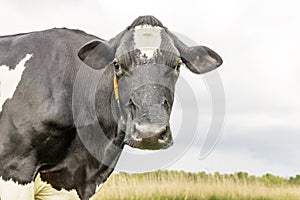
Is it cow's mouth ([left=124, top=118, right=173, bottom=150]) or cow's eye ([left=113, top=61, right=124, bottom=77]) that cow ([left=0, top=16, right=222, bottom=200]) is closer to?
cow's eye ([left=113, top=61, right=124, bottom=77])

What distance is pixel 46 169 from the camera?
8.66 metres

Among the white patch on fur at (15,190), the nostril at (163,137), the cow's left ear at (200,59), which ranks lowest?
the white patch on fur at (15,190)

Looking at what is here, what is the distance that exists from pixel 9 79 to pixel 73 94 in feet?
3.08

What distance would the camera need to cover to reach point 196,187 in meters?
18.4

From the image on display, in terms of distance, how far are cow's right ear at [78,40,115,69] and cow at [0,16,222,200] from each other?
0.01 m

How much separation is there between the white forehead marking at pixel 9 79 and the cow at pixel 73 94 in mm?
18

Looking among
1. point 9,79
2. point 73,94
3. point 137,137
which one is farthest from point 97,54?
point 137,137

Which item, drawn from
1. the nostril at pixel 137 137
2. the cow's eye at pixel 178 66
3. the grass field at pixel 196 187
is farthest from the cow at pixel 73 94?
Answer: the grass field at pixel 196 187

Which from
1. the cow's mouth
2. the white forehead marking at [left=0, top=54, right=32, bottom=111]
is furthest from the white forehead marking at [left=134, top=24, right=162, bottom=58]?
the white forehead marking at [left=0, top=54, right=32, bottom=111]

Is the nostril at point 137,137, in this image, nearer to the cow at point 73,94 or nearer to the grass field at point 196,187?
the cow at point 73,94

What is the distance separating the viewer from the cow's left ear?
27.0 feet

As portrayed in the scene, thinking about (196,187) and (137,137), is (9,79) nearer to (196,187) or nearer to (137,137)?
(137,137)

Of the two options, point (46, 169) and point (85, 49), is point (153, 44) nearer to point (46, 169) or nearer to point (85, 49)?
point (85, 49)

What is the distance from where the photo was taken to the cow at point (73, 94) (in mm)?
7383
